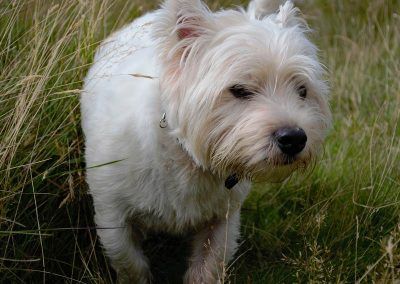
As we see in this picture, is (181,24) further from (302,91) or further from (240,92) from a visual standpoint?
(302,91)

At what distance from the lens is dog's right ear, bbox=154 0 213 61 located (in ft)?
11.8

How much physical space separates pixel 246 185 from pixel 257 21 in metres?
0.82

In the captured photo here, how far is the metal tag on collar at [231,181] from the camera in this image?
3640 mm

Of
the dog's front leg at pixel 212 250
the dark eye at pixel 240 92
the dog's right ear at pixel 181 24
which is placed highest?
the dog's right ear at pixel 181 24

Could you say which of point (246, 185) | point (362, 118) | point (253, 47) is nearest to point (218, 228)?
point (246, 185)

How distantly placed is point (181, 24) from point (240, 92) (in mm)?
411

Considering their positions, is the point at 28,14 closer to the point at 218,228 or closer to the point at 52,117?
the point at 52,117

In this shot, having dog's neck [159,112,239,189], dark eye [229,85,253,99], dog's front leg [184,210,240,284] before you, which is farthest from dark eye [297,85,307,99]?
dog's front leg [184,210,240,284]

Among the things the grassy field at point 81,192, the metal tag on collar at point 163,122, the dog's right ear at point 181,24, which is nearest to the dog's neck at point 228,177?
the metal tag on collar at point 163,122

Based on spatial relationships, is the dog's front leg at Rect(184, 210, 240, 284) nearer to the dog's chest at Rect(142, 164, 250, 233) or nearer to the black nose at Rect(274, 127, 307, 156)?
the dog's chest at Rect(142, 164, 250, 233)

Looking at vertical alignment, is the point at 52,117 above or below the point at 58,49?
below

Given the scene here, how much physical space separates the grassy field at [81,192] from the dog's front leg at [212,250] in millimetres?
106

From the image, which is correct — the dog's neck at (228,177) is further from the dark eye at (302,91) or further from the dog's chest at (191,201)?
the dark eye at (302,91)

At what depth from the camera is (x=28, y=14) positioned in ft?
15.4
